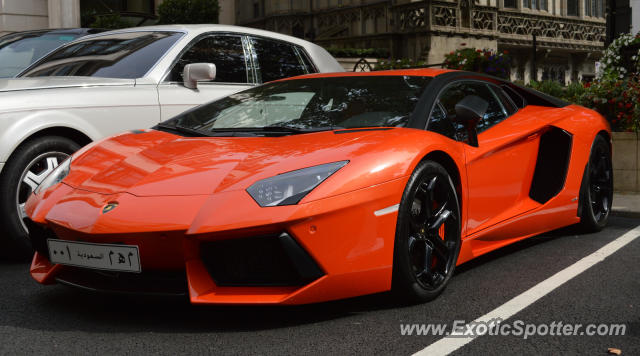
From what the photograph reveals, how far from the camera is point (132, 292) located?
346 centimetres

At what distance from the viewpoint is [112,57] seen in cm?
611

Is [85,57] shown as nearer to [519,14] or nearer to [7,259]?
[7,259]

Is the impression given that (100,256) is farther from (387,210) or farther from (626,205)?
(626,205)

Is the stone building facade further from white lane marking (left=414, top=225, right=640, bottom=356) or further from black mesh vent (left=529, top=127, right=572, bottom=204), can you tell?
white lane marking (left=414, top=225, right=640, bottom=356)

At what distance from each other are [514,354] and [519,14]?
1179 inches

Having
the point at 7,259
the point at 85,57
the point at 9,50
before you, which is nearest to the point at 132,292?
the point at 7,259

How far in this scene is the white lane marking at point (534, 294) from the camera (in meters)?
3.22

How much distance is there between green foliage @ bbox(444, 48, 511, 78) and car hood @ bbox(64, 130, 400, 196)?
7.65 m

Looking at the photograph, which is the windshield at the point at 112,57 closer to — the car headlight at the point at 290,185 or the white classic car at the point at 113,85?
the white classic car at the point at 113,85

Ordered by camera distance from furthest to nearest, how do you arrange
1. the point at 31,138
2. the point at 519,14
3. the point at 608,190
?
1. the point at 519,14
2. the point at 608,190
3. the point at 31,138

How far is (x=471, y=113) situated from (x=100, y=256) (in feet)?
6.73

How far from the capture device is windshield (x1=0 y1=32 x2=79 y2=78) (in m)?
8.48

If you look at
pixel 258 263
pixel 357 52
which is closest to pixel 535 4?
pixel 357 52

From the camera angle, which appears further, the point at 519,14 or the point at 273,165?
the point at 519,14
